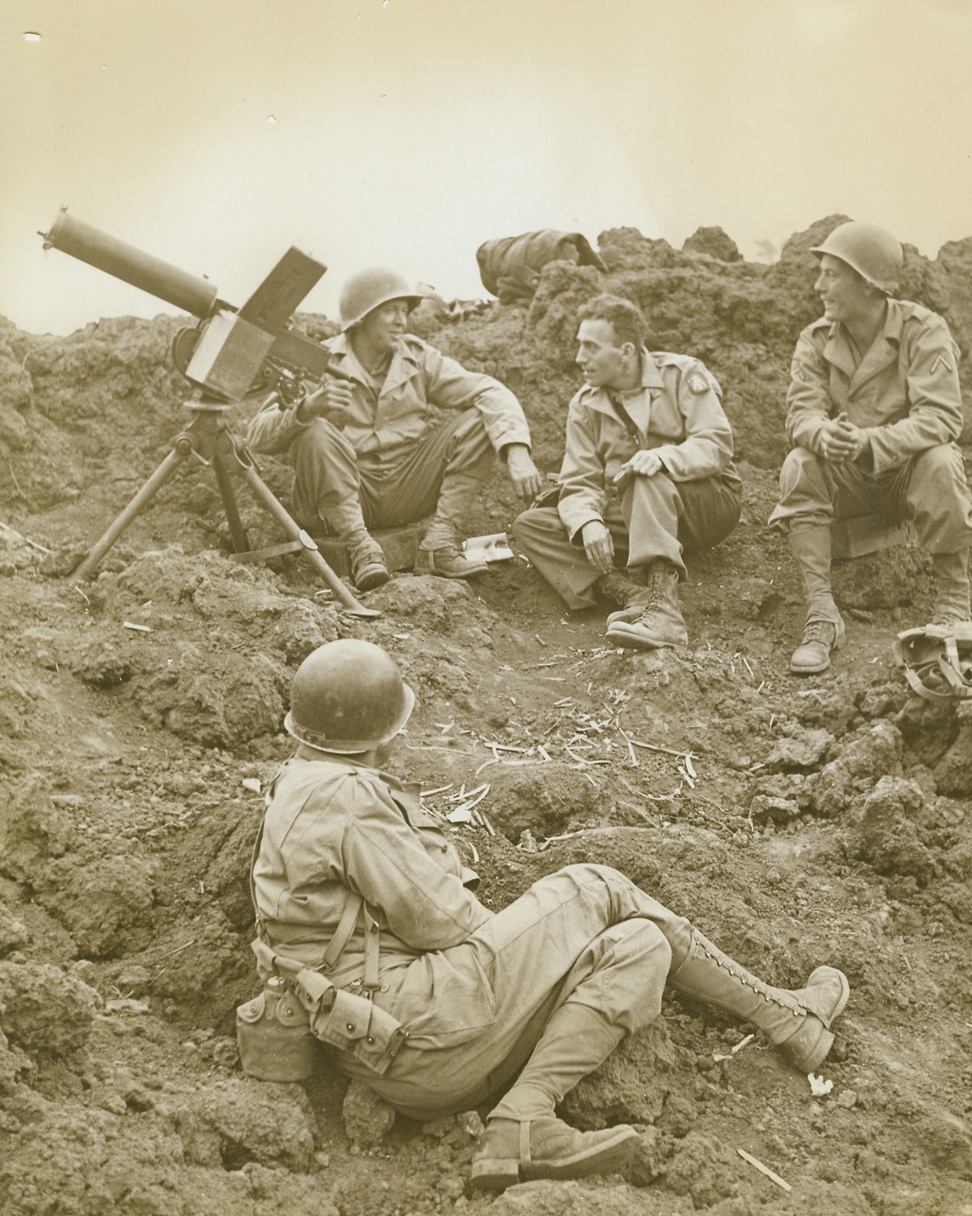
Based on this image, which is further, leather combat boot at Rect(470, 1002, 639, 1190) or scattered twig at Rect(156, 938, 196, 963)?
scattered twig at Rect(156, 938, 196, 963)

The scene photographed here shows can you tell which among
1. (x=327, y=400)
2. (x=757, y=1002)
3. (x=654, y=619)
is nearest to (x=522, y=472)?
(x=327, y=400)

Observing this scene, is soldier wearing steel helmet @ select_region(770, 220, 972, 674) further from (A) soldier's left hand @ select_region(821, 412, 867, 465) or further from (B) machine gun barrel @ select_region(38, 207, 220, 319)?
(B) machine gun barrel @ select_region(38, 207, 220, 319)

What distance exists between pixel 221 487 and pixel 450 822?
259 centimetres

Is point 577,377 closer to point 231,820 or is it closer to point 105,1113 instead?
point 231,820

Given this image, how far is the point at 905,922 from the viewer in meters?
4.09

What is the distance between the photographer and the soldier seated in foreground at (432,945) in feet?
9.80

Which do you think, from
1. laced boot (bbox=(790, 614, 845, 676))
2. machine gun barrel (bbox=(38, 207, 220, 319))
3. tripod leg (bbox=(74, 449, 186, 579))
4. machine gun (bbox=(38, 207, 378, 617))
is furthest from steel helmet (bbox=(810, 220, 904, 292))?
tripod leg (bbox=(74, 449, 186, 579))

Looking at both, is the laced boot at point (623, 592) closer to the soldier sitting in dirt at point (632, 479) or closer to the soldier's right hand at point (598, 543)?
the soldier sitting in dirt at point (632, 479)

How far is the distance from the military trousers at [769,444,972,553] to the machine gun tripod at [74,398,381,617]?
6.66 feet

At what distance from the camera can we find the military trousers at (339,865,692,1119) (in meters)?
3.02

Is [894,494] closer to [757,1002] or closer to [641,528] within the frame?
[641,528]

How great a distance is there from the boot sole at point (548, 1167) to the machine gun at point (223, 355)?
3.29 meters

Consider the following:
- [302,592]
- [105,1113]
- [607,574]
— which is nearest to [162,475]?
[302,592]

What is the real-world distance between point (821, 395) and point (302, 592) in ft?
8.53
